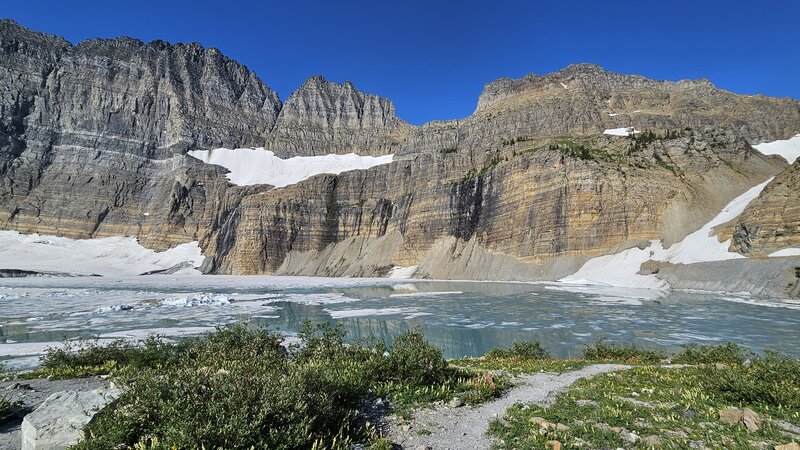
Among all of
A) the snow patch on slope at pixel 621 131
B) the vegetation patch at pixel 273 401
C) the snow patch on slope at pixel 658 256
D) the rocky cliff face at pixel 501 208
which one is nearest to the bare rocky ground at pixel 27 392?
the vegetation patch at pixel 273 401

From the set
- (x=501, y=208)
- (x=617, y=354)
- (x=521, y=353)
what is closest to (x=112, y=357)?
(x=521, y=353)

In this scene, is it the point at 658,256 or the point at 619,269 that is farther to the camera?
the point at 619,269

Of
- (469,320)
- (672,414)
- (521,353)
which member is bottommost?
(469,320)

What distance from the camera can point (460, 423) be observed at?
27.4 feet

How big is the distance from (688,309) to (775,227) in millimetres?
26234

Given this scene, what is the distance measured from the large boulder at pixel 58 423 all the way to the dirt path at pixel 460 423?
16.9 feet

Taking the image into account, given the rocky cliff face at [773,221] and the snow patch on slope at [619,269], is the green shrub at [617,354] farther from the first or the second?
the snow patch on slope at [619,269]

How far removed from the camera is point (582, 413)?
858cm

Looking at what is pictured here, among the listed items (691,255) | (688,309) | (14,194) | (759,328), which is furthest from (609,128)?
(14,194)

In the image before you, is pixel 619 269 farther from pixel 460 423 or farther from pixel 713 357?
pixel 460 423

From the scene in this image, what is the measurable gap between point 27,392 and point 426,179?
425 ft

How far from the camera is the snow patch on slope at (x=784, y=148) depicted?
125 meters

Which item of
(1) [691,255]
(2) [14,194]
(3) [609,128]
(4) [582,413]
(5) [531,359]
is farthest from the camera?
(2) [14,194]

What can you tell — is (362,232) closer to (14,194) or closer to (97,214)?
(97,214)
